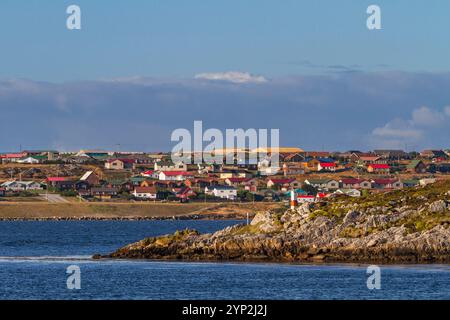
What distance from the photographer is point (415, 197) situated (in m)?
93.6

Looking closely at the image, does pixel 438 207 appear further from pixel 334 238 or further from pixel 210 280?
pixel 210 280

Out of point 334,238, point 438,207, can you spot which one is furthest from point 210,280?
point 438,207

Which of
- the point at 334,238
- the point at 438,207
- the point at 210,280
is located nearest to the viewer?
the point at 210,280

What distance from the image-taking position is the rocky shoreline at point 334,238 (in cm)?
7944

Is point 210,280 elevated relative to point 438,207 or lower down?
lower down

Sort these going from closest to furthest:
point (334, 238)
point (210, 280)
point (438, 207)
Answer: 1. point (210, 280)
2. point (334, 238)
3. point (438, 207)

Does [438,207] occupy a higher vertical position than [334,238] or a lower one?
higher

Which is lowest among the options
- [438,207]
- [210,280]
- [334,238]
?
[210,280]

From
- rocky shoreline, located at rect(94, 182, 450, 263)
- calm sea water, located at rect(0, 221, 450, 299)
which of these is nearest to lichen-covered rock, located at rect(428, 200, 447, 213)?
rocky shoreline, located at rect(94, 182, 450, 263)

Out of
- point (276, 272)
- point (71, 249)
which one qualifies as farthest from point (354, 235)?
point (71, 249)

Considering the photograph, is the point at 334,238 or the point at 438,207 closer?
→ the point at 334,238

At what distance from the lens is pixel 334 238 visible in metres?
83.5

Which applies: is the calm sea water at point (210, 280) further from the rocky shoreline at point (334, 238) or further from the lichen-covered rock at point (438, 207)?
the lichen-covered rock at point (438, 207)
